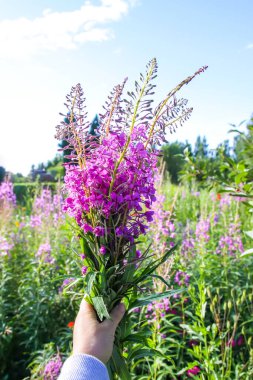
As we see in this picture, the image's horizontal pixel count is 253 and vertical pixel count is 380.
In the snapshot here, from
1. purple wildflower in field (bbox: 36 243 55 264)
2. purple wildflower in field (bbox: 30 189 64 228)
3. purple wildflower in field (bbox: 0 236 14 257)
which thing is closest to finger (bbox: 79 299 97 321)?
purple wildflower in field (bbox: 36 243 55 264)

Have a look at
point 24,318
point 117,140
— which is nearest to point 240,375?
point 117,140

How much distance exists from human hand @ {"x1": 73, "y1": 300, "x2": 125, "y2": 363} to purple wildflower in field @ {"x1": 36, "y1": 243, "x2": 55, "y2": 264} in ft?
8.68

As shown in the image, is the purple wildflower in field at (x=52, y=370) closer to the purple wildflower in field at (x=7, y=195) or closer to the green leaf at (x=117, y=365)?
the green leaf at (x=117, y=365)

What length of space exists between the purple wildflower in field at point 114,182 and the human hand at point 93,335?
0.91 ft

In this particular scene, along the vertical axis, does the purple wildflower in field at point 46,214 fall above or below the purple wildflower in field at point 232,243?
above

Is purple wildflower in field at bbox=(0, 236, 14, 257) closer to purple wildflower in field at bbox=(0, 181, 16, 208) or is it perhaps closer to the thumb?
purple wildflower in field at bbox=(0, 181, 16, 208)

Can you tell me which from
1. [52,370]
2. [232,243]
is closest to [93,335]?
[52,370]

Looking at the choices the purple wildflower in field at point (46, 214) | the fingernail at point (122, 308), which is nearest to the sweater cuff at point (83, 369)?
the fingernail at point (122, 308)

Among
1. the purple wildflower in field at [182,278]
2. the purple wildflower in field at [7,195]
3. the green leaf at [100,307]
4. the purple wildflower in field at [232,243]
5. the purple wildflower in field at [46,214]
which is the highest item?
the purple wildflower in field at [7,195]

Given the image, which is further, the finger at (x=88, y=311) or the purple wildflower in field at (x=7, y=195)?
the purple wildflower in field at (x=7, y=195)

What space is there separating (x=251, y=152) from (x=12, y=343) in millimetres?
2813

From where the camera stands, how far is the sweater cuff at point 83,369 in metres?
1.19

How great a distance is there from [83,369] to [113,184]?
580 mm

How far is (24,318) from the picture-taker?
395 cm
